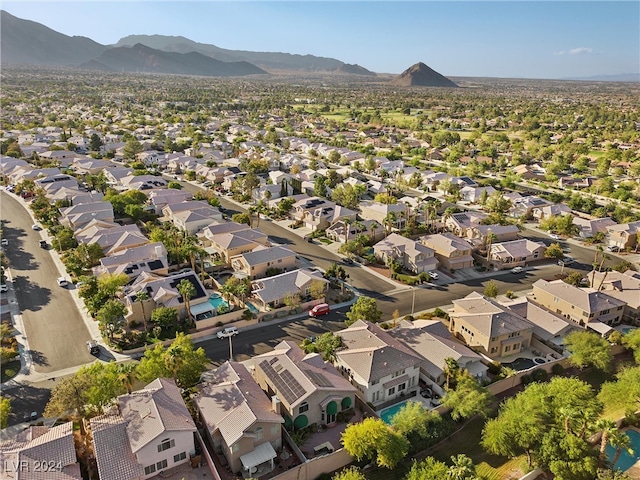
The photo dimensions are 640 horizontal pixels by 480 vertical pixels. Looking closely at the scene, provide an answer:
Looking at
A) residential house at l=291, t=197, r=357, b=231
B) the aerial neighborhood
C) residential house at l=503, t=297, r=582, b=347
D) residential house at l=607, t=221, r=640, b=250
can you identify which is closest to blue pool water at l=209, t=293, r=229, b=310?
the aerial neighborhood

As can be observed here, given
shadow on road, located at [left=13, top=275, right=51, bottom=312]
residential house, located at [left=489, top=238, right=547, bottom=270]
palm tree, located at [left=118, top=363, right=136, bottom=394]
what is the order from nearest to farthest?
palm tree, located at [left=118, top=363, right=136, bottom=394] < shadow on road, located at [left=13, top=275, right=51, bottom=312] < residential house, located at [left=489, top=238, right=547, bottom=270]

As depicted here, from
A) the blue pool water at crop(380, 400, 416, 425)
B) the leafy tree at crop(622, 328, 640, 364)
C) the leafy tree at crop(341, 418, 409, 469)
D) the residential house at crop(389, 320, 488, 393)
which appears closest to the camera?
the leafy tree at crop(341, 418, 409, 469)

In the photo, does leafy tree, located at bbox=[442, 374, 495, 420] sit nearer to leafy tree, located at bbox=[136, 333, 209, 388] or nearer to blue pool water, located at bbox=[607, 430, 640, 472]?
blue pool water, located at bbox=[607, 430, 640, 472]

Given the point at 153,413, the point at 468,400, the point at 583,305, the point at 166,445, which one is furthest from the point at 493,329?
the point at 153,413

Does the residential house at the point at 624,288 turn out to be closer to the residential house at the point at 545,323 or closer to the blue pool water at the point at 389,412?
the residential house at the point at 545,323

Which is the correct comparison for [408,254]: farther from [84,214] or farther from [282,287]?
[84,214]

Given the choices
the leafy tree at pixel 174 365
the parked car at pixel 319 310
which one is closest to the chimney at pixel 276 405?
the leafy tree at pixel 174 365

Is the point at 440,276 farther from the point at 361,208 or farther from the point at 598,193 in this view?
the point at 598,193
